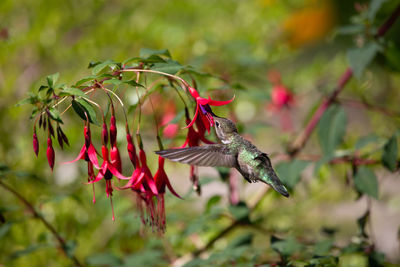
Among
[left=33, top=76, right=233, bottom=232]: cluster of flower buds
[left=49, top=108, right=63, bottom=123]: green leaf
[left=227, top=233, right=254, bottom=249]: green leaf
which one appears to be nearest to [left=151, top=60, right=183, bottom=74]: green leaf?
[left=33, top=76, right=233, bottom=232]: cluster of flower buds

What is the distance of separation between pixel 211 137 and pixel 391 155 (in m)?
0.38

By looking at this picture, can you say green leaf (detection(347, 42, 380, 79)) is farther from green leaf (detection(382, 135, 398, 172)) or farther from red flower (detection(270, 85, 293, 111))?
red flower (detection(270, 85, 293, 111))

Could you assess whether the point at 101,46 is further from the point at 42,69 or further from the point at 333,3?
the point at 333,3

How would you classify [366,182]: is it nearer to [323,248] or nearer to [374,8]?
[323,248]

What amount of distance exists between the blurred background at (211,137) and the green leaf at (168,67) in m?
0.24

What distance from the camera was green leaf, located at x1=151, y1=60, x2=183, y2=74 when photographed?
0.66 m

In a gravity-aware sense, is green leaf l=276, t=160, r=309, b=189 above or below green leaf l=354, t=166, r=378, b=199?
above

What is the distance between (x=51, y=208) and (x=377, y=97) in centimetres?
177

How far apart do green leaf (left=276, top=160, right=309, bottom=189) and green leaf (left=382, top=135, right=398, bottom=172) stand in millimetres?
176

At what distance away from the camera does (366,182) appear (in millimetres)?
903

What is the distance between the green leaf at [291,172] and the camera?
0.96 m

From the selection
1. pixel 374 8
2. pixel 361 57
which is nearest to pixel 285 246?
pixel 361 57

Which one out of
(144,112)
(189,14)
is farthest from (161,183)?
(189,14)

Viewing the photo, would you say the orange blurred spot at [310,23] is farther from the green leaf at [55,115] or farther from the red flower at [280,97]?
the green leaf at [55,115]
